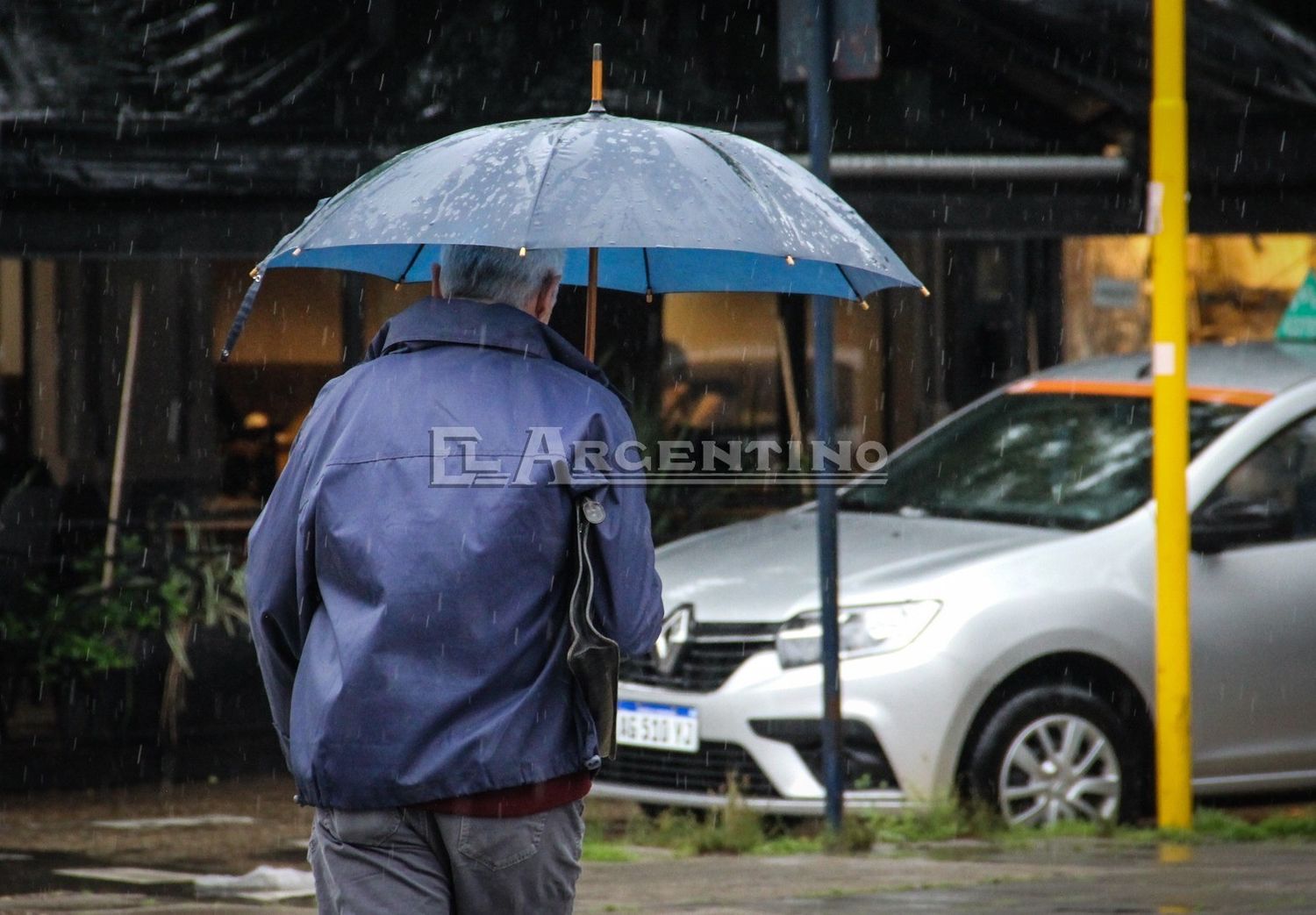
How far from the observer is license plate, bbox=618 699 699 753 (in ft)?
24.1

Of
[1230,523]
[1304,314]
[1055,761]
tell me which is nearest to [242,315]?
[1055,761]

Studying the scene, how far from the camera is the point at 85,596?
9695 millimetres

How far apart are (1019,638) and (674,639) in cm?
120

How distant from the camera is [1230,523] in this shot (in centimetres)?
780

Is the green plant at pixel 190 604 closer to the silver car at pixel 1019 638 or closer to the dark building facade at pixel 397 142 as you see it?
the dark building facade at pixel 397 142

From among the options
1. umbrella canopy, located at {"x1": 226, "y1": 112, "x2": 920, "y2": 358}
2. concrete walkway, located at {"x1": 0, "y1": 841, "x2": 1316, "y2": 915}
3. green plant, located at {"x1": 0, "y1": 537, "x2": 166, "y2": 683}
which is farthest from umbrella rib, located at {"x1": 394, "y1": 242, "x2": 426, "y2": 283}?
green plant, located at {"x1": 0, "y1": 537, "x2": 166, "y2": 683}

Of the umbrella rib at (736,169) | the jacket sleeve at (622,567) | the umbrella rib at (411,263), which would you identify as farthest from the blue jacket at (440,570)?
the umbrella rib at (411,263)

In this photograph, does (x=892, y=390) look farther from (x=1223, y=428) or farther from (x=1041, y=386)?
(x=1223, y=428)

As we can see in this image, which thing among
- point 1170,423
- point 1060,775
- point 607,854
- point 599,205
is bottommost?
point 607,854

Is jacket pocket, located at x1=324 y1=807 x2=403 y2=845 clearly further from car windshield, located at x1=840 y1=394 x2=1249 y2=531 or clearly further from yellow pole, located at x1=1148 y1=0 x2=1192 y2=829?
car windshield, located at x1=840 y1=394 x2=1249 y2=531

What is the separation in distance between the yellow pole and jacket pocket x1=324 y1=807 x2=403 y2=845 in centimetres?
477

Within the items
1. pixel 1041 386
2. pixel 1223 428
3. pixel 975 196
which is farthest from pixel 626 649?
pixel 975 196

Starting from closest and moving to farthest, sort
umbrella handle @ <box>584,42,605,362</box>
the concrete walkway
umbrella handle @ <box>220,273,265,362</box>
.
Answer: umbrella handle @ <box>220,273,265,362</box>
umbrella handle @ <box>584,42,605,362</box>
the concrete walkway

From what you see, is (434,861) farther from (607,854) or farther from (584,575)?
(607,854)
